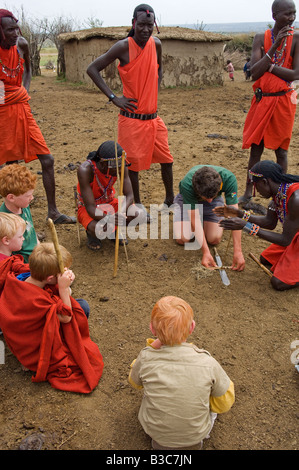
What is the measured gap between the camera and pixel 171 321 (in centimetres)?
176

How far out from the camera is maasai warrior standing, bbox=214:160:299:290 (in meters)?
3.04

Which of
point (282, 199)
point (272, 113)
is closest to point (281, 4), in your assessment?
point (272, 113)

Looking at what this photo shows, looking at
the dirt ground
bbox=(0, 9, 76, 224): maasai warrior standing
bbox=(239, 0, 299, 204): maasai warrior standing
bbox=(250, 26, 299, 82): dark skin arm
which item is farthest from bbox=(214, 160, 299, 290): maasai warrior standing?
bbox=(0, 9, 76, 224): maasai warrior standing

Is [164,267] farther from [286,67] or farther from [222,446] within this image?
[286,67]

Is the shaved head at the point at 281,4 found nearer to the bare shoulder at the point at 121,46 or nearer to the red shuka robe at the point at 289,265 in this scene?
the bare shoulder at the point at 121,46

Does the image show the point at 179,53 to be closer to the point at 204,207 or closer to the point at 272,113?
the point at 272,113

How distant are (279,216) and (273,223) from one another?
0.18m

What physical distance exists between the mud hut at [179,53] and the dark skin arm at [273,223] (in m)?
8.47

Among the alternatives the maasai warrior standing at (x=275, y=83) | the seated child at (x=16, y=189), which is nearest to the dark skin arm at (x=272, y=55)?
the maasai warrior standing at (x=275, y=83)

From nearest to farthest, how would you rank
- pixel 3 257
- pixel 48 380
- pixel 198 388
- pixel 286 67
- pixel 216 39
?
1. pixel 198 388
2. pixel 48 380
3. pixel 3 257
4. pixel 286 67
5. pixel 216 39

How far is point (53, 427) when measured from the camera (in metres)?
2.13

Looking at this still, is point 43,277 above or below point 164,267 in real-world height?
above

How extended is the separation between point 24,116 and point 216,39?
9090 mm

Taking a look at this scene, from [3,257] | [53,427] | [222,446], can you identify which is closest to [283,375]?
[222,446]
